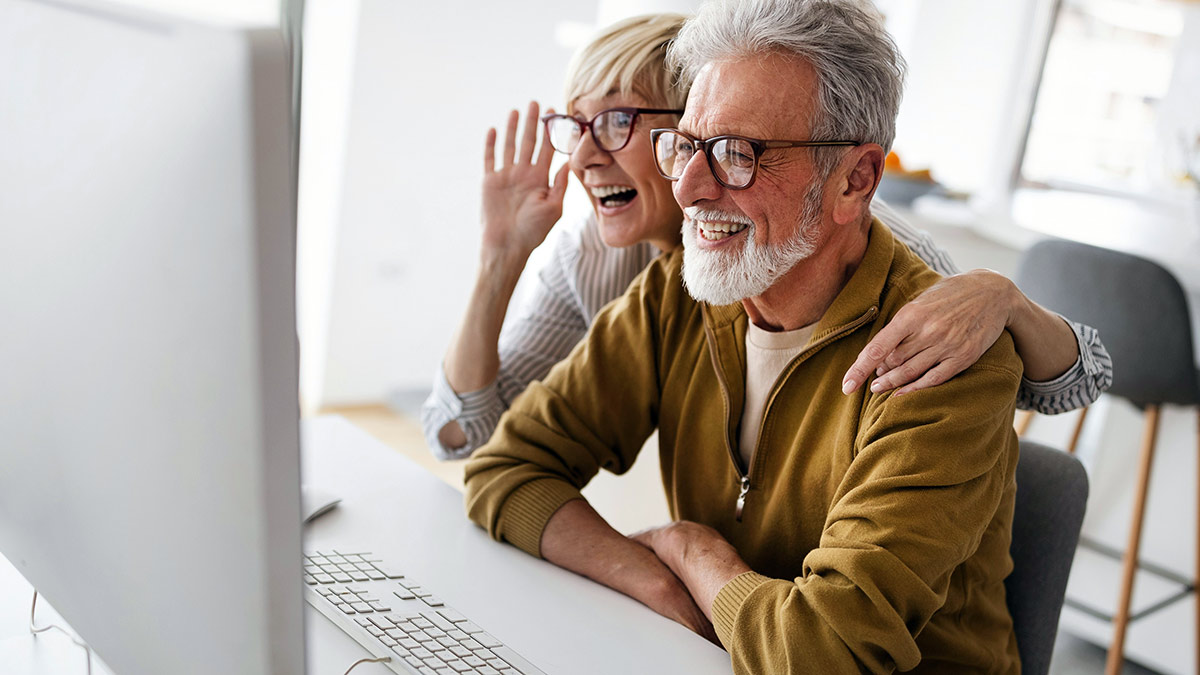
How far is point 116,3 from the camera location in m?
0.56

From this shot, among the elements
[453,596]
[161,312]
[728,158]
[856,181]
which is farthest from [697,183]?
[161,312]

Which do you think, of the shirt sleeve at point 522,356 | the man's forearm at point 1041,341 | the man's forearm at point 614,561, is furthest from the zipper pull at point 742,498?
the shirt sleeve at point 522,356

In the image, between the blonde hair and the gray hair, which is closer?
the gray hair

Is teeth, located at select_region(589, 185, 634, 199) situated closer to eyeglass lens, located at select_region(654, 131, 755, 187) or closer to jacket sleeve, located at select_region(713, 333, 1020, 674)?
eyeglass lens, located at select_region(654, 131, 755, 187)

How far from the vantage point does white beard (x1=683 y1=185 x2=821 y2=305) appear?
125 cm

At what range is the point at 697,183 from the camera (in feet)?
4.10

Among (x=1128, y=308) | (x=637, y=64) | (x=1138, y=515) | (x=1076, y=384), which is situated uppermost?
(x=637, y=64)

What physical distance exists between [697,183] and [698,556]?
1.38ft

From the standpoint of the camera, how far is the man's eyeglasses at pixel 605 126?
153 cm

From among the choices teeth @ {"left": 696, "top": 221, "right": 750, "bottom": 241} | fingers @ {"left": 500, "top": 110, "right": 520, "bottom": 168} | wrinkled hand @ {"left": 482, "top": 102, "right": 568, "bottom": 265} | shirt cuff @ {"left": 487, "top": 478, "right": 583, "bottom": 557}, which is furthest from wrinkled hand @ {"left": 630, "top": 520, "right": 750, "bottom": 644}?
fingers @ {"left": 500, "top": 110, "right": 520, "bottom": 168}

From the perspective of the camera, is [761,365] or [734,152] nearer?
[734,152]

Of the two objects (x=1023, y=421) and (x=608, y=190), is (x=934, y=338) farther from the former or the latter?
(x=1023, y=421)

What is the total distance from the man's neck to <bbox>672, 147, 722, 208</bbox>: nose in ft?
0.44

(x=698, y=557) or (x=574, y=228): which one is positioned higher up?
(x=574, y=228)
